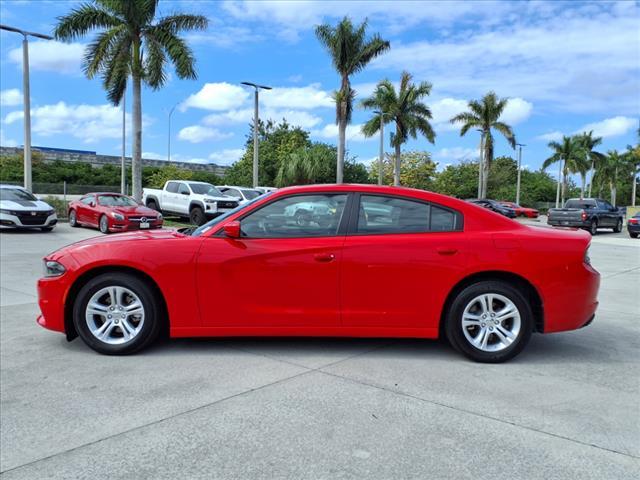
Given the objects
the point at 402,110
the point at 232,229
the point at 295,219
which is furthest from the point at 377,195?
the point at 402,110

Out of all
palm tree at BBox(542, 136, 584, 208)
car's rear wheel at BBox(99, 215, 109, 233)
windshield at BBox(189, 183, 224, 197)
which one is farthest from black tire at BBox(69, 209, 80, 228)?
palm tree at BBox(542, 136, 584, 208)

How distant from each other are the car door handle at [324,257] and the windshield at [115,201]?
16416 millimetres

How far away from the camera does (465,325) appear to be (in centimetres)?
468

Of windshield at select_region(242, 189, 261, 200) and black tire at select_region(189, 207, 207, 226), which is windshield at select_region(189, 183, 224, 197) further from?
windshield at select_region(242, 189, 261, 200)

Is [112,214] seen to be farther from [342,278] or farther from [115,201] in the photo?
[342,278]

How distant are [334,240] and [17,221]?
16.0 m

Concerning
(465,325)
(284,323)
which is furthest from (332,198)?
(465,325)

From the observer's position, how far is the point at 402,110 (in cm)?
4184

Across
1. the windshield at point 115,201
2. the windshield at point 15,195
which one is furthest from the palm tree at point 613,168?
the windshield at point 15,195

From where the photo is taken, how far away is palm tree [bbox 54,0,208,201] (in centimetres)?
2391

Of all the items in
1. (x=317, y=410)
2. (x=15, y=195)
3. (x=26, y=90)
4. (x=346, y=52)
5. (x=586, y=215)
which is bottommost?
(x=317, y=410)

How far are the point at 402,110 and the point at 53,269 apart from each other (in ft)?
129

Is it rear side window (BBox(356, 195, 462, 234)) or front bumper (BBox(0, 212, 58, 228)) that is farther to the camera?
front bumper (BBox(0, 212, 58, 228))

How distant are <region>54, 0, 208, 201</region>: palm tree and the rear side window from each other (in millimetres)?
21248
